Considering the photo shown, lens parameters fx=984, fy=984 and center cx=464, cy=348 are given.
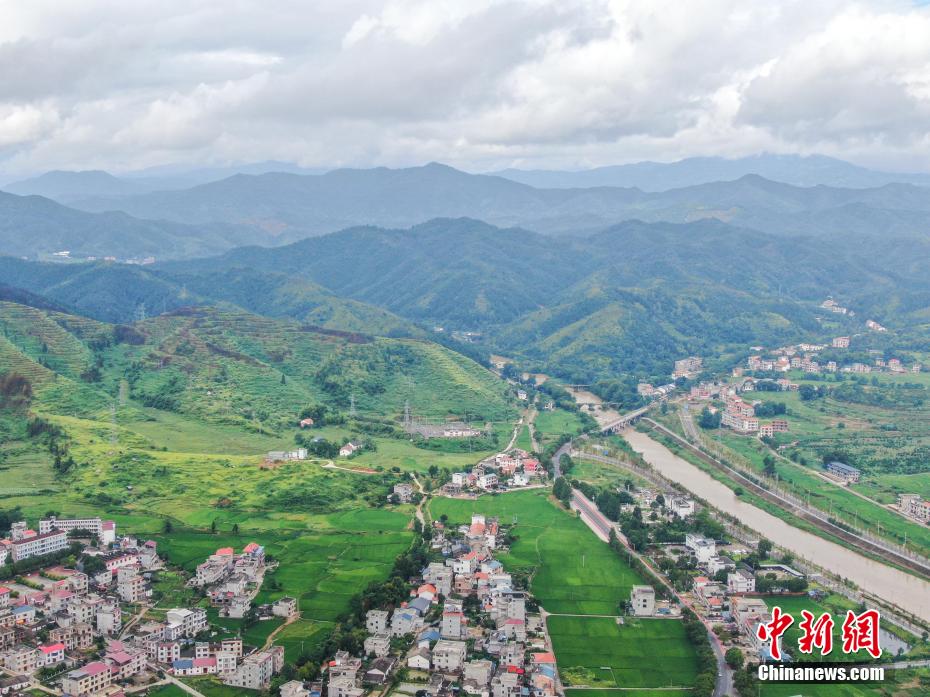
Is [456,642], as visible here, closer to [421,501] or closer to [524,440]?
[421,501]

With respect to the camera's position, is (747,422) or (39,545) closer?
(39,545)

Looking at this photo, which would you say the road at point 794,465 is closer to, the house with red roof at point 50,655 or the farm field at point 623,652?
the farm field at point 623,652

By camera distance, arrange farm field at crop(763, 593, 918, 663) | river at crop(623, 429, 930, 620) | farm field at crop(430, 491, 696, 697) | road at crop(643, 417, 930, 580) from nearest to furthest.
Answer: farm field at crop(430, 491, 696, 697) → farm field at crop(763, 593, 918, 663) → river at crop(623, 429, 930, 620) → road at crop(643, 417, 930, 580)

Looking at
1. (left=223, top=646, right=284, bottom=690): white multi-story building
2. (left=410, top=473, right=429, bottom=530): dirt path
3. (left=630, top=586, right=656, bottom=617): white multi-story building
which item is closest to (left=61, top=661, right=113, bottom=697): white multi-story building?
(left=223, top=646, right=284, bottom=690): white multi-story building

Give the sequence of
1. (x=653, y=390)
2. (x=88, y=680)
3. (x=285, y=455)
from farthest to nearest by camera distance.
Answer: (x=653, y=390) < (x=285, y=455) < (x=88, y=680)

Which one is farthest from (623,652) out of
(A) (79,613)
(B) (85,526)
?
(B) (85,526)

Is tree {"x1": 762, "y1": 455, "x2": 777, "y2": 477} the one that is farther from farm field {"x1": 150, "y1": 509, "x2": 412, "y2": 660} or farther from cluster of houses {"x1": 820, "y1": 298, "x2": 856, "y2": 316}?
cluster of houses {"x1": 820, "y1": 298, "x2": 856, "y2": 316}
